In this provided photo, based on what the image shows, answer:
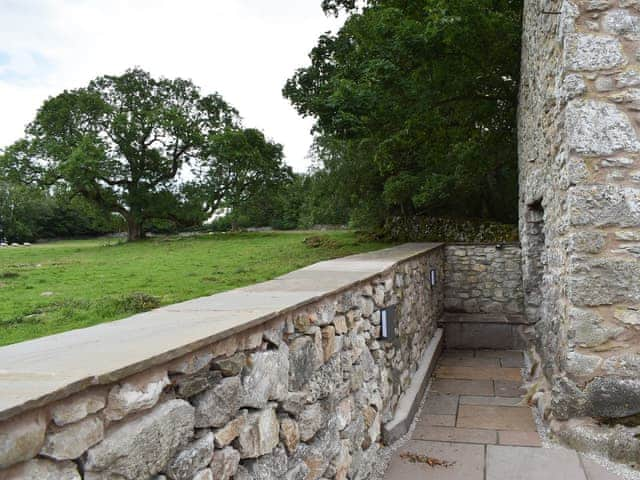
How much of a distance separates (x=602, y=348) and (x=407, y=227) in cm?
1128

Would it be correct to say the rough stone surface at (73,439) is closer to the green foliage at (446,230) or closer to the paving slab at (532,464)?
the paving slab at (532,464)

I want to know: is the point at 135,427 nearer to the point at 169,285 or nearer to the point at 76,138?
the point at 169,285

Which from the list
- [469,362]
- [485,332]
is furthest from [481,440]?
[485,332]

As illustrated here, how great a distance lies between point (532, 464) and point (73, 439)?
3713 millimetres

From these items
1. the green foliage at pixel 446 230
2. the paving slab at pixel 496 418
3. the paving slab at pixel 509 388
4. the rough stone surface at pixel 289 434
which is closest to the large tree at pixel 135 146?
the green foliage at pixel 446 230

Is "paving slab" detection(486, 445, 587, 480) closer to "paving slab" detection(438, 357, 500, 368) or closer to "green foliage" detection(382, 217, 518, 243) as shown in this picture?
"paving slab" detection(438, 357, 500, 368)

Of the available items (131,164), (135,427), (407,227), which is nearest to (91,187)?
(131,164)

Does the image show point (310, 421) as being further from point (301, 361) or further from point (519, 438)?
point (519, 438)

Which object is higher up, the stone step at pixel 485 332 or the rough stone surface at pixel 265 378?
the rough stone surface at pixel 265 378

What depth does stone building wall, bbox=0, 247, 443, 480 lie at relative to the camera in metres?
1.15

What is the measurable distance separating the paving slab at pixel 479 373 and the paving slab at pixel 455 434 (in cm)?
189

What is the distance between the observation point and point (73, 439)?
3.78 feet

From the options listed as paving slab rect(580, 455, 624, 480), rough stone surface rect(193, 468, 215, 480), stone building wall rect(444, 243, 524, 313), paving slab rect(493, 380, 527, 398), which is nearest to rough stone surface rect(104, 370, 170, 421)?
rough stone surface rect(193, 468, 215, 480)

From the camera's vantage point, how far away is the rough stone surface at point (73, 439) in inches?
43.5
